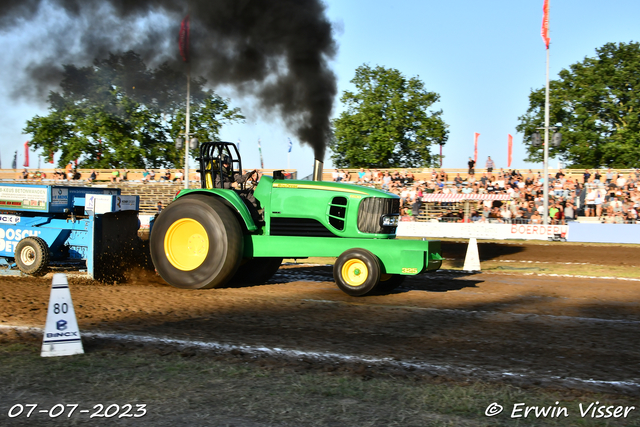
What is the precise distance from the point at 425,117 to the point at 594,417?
1732 inches

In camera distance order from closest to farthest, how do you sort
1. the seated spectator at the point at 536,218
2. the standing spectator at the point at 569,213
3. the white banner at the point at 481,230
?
the white banner at the point at 481,230 < the standing spectator at the point at 569,213 < the seated spectator at the point at 536,218

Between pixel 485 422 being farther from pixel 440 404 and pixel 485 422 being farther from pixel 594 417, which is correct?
pixel 594 417

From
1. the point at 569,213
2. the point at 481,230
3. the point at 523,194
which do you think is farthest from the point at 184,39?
the point at 523,194

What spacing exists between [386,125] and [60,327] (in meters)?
41.9

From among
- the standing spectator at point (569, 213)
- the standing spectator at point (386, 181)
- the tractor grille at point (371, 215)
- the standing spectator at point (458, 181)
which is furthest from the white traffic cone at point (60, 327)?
the standing spectator at point (386, 181)

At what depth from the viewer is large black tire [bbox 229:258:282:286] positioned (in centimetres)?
944

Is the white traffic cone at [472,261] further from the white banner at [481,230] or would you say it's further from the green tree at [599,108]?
the green tree at [599,108]

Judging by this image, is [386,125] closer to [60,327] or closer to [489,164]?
[489,164]

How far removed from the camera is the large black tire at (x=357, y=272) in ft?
25.4

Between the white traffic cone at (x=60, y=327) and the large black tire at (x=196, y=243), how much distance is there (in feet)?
11.1

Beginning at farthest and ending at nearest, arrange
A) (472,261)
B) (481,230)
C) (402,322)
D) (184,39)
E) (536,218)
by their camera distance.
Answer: (536,218) < (481,230) < (472,261) < (184,39) < (402,322)

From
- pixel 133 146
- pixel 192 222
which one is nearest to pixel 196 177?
pixel 133 146

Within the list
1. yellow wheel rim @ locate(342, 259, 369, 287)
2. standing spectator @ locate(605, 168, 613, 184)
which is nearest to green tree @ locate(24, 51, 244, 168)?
standing spectator @ locate(605, 168, 613, 184)

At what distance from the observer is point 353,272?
7.99m
